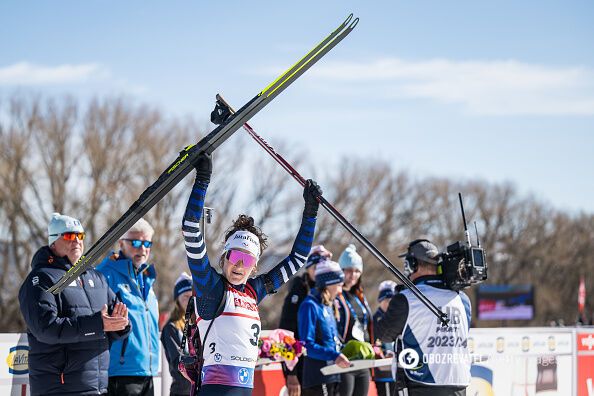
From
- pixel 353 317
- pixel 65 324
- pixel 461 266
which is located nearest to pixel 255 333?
pixel 65 324

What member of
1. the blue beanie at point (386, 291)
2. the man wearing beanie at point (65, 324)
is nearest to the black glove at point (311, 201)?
the man wearing beanie at point (65, 324)

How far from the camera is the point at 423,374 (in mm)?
6332

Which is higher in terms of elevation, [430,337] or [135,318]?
[135,318]

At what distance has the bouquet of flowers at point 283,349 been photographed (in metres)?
7.67

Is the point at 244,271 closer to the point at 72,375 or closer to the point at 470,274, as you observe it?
the point at 72,375

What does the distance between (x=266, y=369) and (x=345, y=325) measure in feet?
3.04

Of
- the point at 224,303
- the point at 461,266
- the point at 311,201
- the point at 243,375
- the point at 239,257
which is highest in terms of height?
the point at 311,201

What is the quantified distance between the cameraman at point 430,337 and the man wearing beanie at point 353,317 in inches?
54.5

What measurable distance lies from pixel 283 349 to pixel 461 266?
2.07 meters

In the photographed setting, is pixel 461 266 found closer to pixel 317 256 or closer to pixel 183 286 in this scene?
pixel 317 256

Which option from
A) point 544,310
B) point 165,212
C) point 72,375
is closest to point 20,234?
point 165,212

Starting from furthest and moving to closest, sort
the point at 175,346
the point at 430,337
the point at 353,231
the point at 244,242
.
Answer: the point at 175,346 → the point at 430,337 → the point at 353,231 → the point at 244,242

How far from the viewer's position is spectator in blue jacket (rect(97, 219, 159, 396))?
6.66 m

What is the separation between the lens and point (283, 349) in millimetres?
7699
